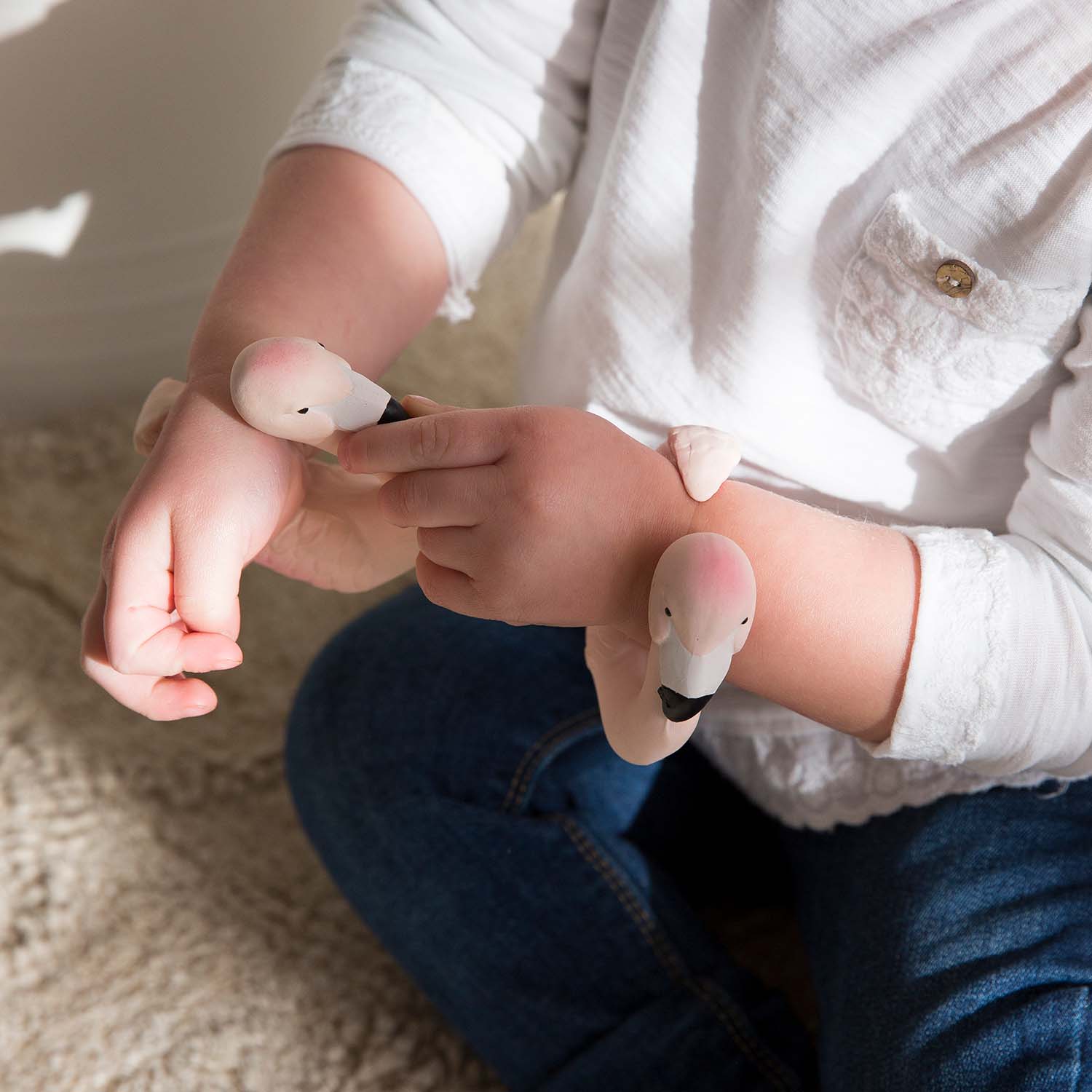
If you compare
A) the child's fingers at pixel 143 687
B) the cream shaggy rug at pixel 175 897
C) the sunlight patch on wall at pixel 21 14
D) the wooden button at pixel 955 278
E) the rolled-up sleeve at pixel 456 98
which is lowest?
the cream shaggy rug at pixel 175 897

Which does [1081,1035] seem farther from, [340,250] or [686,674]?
[340,250]

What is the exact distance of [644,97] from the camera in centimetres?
52

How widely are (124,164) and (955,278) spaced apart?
0.56 meters

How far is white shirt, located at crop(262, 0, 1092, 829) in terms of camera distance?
45cm

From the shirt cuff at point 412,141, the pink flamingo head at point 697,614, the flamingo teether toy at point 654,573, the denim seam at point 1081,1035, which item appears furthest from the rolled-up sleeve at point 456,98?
the denim seam at point 1081,1035

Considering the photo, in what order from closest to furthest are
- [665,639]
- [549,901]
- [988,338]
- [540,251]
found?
[665,639], [988,338], [549,901], [540,251]

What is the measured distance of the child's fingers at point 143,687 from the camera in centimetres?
43

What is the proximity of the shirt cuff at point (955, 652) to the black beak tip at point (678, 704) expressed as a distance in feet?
0.37

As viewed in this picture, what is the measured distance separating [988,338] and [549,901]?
36 centimetres

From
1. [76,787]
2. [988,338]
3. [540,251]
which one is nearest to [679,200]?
[988,338]

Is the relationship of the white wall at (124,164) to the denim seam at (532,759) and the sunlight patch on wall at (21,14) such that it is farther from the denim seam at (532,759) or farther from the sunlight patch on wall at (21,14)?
the denim seam at (532,759)

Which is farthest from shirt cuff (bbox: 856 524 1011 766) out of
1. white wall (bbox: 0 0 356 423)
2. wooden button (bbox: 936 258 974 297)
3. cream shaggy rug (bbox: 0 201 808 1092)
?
white wall (bbox: 0 0 356 423)

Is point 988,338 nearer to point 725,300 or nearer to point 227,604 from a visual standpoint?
point 725,300

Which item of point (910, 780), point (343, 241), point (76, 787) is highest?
point (343, 241)
